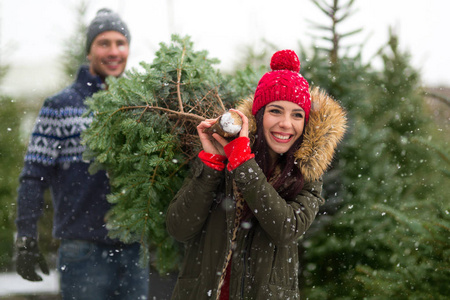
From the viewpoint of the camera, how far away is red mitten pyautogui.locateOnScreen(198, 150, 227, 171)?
2.36m

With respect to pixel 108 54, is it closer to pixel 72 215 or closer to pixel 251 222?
pixel 72 215

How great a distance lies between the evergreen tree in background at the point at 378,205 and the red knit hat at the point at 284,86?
0.67 m

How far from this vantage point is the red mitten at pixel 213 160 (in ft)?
7.73

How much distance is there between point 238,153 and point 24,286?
5.76 m

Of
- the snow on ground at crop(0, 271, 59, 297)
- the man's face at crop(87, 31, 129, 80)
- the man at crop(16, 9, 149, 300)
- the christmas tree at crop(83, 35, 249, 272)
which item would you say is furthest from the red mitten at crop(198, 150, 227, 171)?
the snow on ground at crop(0, 271, 59, 297)

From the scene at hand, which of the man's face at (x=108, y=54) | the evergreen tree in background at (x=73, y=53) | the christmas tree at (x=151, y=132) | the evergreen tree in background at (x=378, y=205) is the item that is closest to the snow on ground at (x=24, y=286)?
the evergreen tree in background at (x=73, y=53)

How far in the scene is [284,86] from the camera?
2.45 meters

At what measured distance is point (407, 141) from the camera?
3.39 m

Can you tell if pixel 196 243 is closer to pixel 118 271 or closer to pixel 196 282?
pixel 196 282

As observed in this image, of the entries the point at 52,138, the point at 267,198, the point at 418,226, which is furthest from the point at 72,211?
the point at 418,226

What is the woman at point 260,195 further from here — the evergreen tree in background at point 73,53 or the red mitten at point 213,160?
the evergreen tree in background at point 73,53

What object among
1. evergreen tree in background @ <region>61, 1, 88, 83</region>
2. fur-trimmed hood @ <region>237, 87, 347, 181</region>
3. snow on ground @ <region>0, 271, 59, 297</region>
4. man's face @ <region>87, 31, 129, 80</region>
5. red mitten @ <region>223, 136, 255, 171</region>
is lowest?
red mitten @ <region>223, 136, 255, 171</region>

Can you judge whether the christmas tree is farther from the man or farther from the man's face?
the man's face

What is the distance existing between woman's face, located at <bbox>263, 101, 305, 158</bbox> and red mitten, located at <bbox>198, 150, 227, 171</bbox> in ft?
0.98
